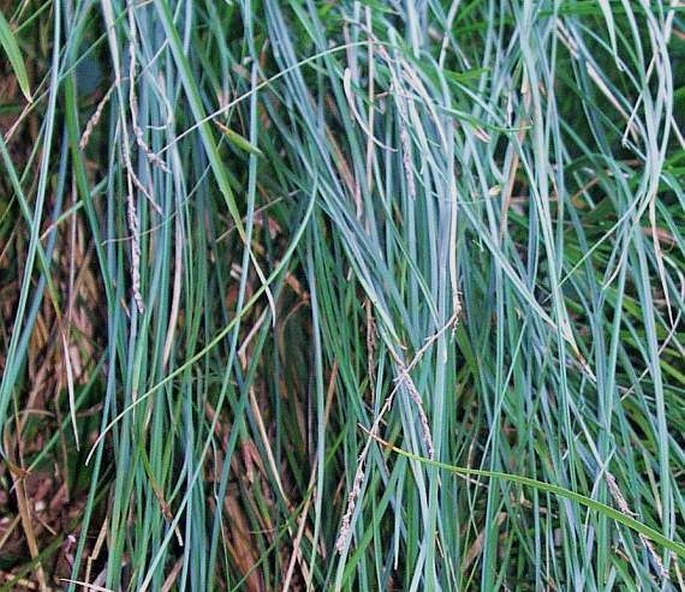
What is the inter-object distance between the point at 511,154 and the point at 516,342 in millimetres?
153

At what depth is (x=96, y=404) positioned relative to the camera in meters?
0.67

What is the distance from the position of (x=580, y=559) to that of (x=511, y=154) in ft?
1.01

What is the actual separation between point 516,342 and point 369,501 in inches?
6.2

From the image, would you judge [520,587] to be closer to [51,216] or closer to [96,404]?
[96,404]

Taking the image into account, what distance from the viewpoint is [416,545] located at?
579 mm

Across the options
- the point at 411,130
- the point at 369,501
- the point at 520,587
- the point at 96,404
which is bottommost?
the point at 520,587

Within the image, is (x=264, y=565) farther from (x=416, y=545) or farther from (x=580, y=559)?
(x=580, y=559)

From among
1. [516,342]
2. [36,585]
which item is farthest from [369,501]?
[36,585]

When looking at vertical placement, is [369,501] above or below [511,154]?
below

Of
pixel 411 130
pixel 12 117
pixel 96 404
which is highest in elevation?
pixel 12 117

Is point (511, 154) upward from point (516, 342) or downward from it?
upward

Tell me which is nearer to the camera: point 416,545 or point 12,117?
point 416,545

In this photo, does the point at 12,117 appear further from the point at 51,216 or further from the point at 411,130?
the point at 411,130

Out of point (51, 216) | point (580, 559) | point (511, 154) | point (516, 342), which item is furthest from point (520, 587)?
point (51, 216)
